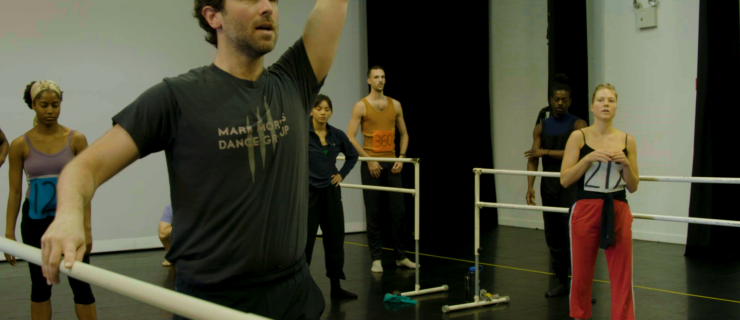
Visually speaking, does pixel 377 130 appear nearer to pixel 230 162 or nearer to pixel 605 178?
pixel 605 178

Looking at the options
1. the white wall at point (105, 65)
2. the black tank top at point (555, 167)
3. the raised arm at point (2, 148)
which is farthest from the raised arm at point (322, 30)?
the white wall at point (105, 65)

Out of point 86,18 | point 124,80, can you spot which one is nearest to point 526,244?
point 124,80

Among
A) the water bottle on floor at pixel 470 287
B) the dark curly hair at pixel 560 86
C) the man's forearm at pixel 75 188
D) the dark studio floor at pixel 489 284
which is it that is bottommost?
the dark studio floor at pixel 489 284

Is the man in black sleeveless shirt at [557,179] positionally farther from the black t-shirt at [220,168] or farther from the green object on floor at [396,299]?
the black t-shirt at [220,168]

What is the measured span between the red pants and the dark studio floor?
0.50 m

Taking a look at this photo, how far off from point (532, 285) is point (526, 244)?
6.32 feet

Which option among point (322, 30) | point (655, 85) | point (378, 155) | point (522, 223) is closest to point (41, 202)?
point (322, 30)

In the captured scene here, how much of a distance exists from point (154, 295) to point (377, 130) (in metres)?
4.48

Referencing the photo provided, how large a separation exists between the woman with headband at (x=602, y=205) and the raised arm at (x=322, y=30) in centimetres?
202

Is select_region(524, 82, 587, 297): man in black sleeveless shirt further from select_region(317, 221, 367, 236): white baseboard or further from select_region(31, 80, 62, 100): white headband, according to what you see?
select_region(317, 221, 367, 236): white baseboard

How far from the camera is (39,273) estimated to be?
127 inches

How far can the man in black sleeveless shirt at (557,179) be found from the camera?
4.36 metres

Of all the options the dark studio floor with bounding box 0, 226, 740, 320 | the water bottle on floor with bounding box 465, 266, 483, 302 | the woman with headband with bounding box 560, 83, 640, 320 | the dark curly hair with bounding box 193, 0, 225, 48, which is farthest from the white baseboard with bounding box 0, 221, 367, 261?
the dark curly hair with bounding box 193, 0, 225, 48

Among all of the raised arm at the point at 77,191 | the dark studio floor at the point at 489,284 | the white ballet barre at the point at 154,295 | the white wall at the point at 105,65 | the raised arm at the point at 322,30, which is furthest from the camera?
the white wall at the point at 105,65
